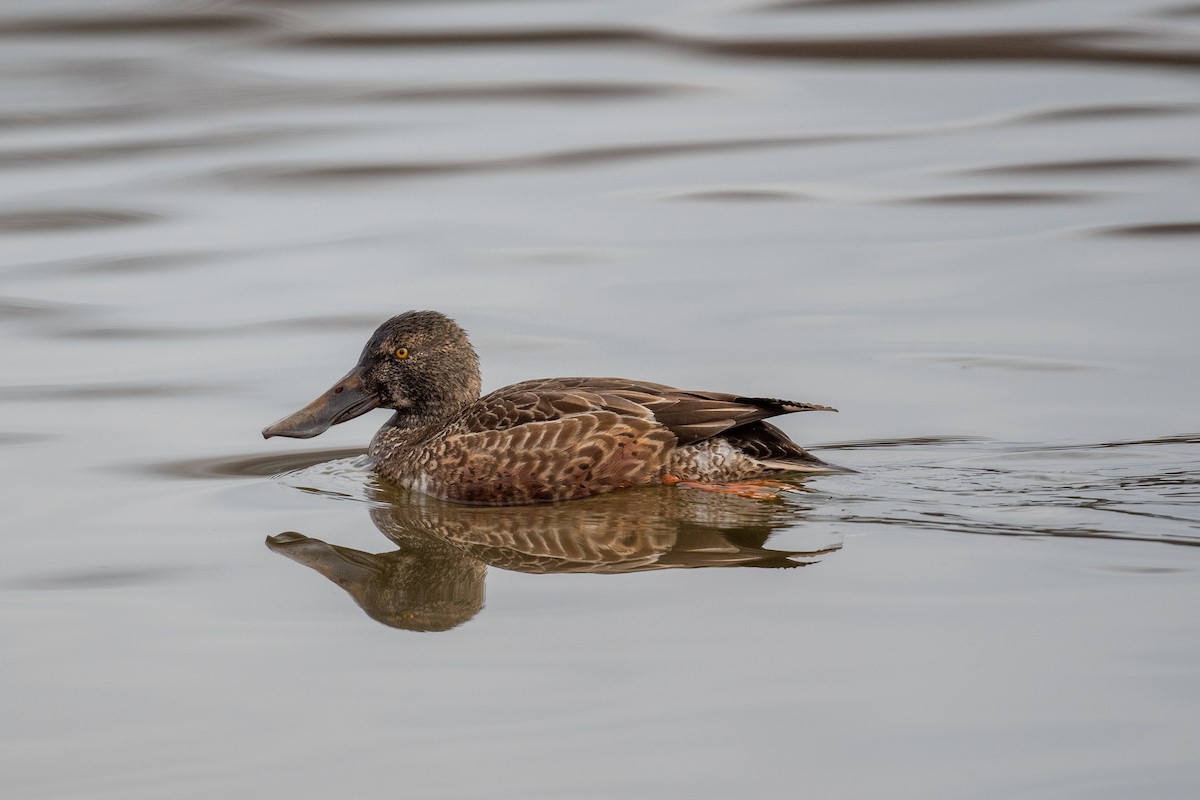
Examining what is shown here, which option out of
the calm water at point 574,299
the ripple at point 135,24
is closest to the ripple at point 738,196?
the calm water at point 574,299

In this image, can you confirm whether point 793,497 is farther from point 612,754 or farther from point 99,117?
point 99,117

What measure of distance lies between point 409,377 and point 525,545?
1993mm

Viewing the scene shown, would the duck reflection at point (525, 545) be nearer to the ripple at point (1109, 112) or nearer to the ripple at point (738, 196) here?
the ripple at point (738, 196)

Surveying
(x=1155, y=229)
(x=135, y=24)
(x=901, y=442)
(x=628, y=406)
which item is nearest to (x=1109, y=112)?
(x=1155, y=229)

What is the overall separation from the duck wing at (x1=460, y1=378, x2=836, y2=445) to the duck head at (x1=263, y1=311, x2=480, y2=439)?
2.01ft

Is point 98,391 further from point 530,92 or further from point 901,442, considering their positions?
point 530,92

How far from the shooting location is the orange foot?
27.9 ft

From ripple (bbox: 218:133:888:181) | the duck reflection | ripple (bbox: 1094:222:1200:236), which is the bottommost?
the duck reflection

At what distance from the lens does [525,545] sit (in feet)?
25.5

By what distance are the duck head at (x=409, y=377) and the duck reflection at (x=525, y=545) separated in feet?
2.92

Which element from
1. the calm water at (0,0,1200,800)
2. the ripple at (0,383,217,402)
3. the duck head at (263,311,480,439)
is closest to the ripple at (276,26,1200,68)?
the calm water at (0,0,1200,800)

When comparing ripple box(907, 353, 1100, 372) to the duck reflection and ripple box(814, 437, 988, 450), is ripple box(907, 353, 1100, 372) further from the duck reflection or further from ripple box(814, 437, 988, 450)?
the duck reflection

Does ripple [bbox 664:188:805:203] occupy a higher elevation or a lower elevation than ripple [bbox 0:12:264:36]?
lower

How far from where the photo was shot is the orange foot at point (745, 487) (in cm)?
851
